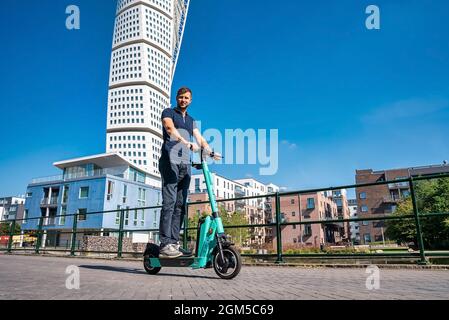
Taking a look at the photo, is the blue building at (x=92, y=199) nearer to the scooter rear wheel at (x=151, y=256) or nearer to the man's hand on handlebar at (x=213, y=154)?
the scooter rear wheel at (x=151, y=256)

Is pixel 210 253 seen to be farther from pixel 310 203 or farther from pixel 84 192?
pixel 310 203

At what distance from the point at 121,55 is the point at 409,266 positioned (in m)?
106

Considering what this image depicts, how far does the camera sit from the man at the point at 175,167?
3.72m

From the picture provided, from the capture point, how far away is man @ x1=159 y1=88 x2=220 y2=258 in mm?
3723

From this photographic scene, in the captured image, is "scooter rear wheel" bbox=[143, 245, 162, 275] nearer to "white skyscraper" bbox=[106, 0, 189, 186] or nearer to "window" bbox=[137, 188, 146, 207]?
"window" bbox=[137, 188, 146, 207]

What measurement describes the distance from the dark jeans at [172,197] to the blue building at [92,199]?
103ft

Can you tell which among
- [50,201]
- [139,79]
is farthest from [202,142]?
[139,79]

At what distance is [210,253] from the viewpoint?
3.45m

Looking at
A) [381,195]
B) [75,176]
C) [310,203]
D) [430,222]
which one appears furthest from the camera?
[310,203]

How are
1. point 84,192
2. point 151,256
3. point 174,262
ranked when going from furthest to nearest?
1. point 84,192
2. point 151,256
3. point 174,262

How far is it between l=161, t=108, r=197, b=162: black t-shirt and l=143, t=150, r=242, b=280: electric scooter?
22 centimetres

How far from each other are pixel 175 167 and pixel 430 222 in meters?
31.5

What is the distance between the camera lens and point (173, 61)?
109 metres
